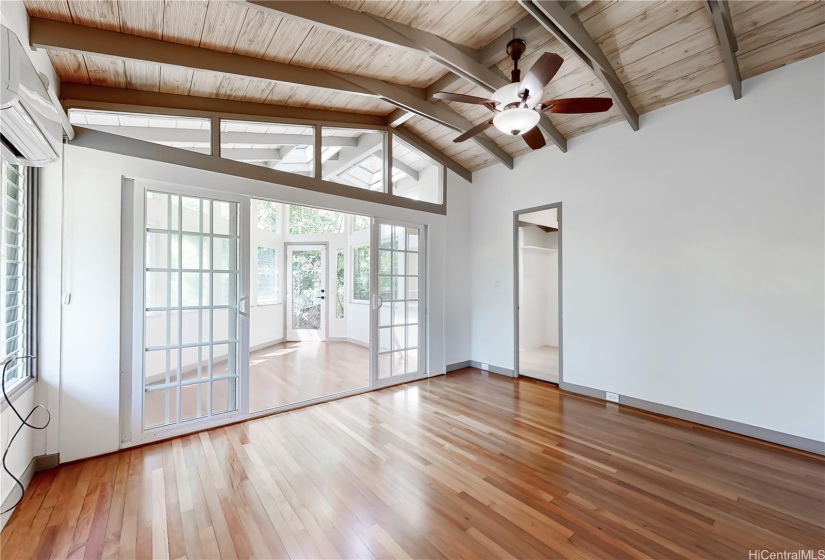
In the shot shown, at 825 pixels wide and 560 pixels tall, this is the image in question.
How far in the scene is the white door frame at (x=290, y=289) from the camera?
714 cm

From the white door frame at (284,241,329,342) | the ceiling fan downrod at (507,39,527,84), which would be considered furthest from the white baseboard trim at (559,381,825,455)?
the white door frame at (284,241,329,342)

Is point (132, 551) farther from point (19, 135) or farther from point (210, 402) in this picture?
point (19, 135)

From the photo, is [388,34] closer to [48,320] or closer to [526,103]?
[526,103]

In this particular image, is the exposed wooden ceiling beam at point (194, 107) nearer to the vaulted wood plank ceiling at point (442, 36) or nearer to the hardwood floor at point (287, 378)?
the vaulted wood plank ceiling at point (442, 36)

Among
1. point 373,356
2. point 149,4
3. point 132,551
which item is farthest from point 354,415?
point 149,4

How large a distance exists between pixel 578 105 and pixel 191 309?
3422 millimetres

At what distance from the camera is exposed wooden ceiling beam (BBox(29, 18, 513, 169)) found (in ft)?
6.86

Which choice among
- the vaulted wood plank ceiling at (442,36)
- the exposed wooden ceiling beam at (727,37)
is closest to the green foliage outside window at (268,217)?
the vaulted wood plank ceiling at (442,36)

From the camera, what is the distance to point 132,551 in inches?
64.8

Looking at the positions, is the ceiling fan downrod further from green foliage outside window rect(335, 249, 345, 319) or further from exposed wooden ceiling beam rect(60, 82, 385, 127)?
green foliage outside window rect(335, 249, 345, 319)

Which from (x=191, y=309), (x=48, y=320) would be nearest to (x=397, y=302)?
(x=191, y=309)

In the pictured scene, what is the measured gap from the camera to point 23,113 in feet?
4.91

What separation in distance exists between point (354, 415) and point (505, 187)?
11.4 feet

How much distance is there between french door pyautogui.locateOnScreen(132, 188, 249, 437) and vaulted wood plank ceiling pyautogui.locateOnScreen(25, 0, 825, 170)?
943mm
